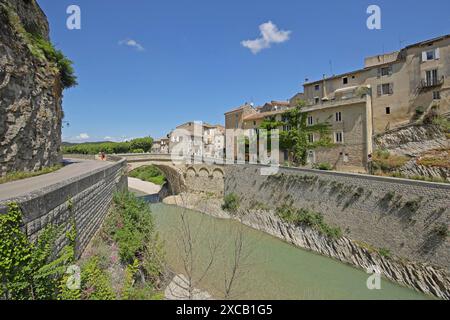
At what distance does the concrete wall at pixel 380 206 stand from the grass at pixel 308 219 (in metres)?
0.36

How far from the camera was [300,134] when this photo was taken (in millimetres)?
23984

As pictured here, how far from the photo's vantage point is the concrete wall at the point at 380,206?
35.2 ft

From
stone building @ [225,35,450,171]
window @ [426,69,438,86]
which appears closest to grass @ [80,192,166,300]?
stone building @ [225,35,450,171]

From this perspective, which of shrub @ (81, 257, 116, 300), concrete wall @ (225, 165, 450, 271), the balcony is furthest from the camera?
the balcony

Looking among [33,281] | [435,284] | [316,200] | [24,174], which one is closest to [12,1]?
[24,174]

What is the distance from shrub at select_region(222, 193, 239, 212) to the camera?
76.5ft

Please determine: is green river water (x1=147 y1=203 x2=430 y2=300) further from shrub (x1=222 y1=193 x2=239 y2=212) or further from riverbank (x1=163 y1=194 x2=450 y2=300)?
shrub (x1=222 y1=193 x2=239 y2=212)

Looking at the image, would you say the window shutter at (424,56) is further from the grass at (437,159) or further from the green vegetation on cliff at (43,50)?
the green vegetation on cliff at (43,50)

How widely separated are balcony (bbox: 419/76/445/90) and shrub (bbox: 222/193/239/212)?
61.3ft

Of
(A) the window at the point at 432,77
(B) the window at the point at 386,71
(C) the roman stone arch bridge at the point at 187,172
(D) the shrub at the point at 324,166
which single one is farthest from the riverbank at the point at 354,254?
(B) the window at the point at 386,71

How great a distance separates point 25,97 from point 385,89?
2617 centimetres

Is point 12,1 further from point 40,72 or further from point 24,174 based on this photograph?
point 24,174

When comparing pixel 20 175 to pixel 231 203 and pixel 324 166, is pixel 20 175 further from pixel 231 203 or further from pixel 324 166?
pixel 324 166
